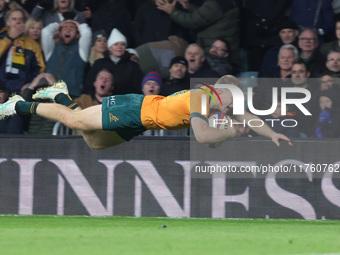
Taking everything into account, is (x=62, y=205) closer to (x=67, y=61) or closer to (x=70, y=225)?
(x=70, y=225)

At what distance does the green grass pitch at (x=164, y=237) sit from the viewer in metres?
6.96

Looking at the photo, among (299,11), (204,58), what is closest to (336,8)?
(299,11)

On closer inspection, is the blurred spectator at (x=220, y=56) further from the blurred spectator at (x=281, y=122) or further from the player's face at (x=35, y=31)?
the player's face at (x=35, y=31)

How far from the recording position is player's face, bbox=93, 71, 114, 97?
37.3 ft

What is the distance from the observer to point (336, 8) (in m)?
11.9

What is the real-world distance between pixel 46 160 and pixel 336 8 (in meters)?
5.12

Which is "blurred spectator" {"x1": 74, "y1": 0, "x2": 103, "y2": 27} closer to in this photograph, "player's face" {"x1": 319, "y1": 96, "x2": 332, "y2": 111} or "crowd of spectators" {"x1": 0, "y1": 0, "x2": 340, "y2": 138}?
"crowd of spectators" {"x1": 0, "y1": 0, "x2": 340, "y2": 138}

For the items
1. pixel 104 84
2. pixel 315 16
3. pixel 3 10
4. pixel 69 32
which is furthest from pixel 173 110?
pixel 3 10

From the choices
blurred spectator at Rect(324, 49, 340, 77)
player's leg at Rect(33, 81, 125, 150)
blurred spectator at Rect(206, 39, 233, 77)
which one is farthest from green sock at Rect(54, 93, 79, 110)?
blurred spectator at Rect(324, 49, 340, 77)

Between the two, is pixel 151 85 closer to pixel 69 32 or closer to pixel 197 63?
pixel 197 63

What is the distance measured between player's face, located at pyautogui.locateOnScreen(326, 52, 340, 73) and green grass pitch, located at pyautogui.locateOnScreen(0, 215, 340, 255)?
94.8 inches

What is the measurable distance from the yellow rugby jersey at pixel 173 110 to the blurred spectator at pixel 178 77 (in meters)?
2.15

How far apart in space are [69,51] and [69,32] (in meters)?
0.31

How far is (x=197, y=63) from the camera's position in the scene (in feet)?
37.9
